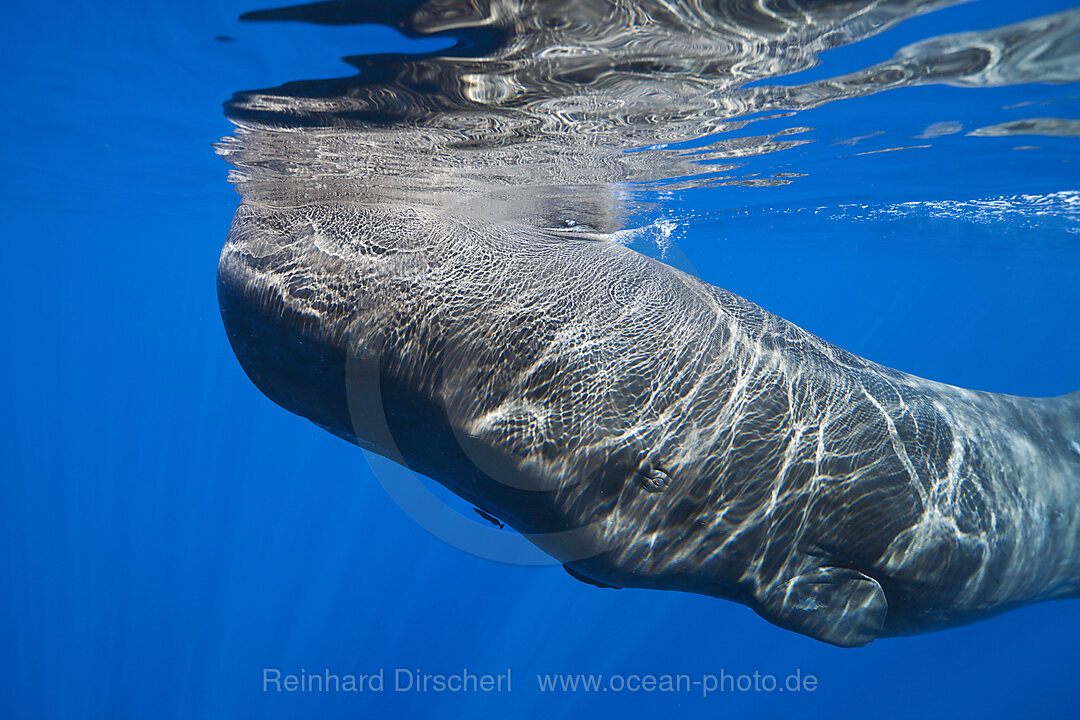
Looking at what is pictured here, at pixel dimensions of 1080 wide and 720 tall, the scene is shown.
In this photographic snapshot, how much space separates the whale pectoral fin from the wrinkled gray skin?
10mm

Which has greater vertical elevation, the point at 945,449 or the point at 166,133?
the point at 166,133

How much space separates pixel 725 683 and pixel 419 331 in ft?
92.4

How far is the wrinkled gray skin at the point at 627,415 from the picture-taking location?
2480 mm

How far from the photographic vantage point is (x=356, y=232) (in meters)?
2.94

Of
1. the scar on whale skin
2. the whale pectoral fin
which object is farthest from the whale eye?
the whale pectoral fin

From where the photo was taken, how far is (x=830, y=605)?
2857 millimetres

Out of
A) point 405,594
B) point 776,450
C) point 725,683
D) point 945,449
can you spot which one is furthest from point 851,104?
point 405,594

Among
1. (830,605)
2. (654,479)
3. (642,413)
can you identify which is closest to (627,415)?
(642,413)

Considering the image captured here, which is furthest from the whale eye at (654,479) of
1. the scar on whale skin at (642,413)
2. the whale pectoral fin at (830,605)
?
the whale pectoral fin at (830,605)

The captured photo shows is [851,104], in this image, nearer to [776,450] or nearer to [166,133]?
[776,450]

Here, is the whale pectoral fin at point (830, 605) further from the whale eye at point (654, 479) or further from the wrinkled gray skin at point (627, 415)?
the whale eye at point (654, 479)

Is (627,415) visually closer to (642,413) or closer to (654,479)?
(642,413)

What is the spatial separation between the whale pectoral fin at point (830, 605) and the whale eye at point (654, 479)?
0.83 m

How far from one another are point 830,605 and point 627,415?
1497mm
